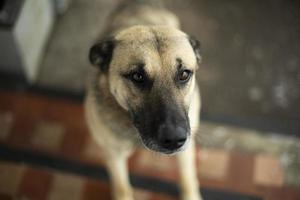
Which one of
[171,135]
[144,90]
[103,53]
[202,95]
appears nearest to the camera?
[171,135]

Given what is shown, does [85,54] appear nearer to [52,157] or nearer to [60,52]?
[60,52]

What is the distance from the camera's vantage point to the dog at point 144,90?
1625 mm

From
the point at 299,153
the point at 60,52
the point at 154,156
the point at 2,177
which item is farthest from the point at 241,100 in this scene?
the point at 2,177

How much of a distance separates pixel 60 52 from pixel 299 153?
1.55 metres

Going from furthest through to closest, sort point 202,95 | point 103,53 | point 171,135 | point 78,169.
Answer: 1. point 202,95
2. point 78,169
3. point 103,53
4. point 171,135

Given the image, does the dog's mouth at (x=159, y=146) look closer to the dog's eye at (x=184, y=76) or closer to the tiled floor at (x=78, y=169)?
the dog's eye at (x=184, y=76)

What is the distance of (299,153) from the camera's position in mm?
2420

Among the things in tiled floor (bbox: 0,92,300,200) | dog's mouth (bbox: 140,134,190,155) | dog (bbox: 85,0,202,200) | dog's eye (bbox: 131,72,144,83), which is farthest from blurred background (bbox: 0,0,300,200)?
dog's eye (bbox: 131,72,144,83)

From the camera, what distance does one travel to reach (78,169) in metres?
2.39

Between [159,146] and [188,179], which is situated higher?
[159,146]

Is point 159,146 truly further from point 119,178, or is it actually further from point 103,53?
point 119,178

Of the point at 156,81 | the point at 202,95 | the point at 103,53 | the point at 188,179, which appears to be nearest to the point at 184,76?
Answer: the point at 156,81

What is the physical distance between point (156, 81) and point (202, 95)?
1020 millimetres

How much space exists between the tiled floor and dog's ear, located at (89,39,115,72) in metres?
0.75
